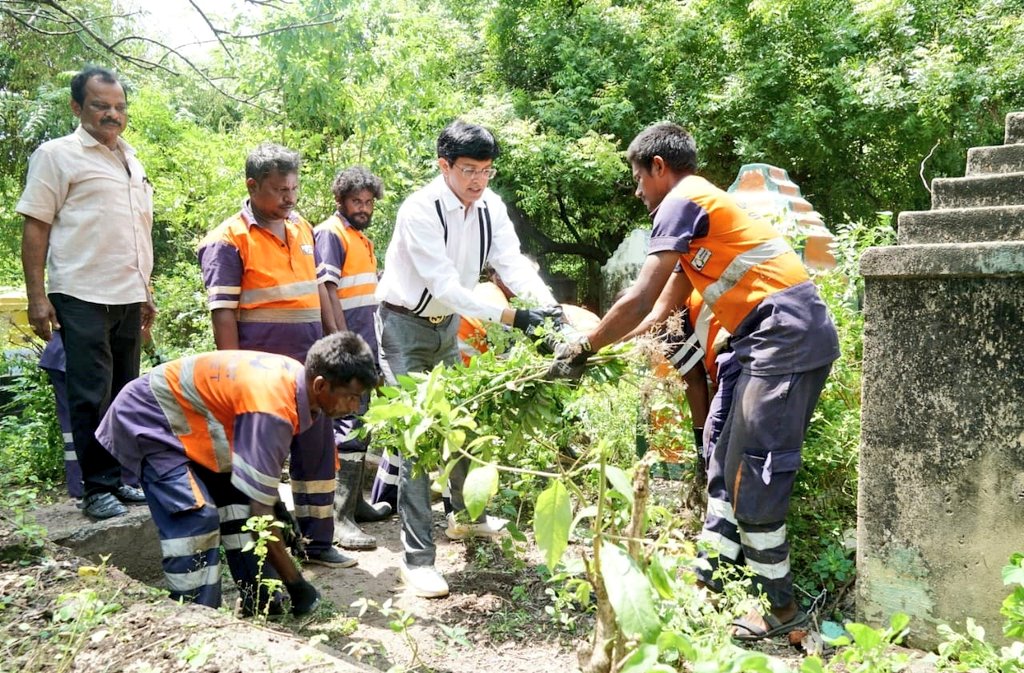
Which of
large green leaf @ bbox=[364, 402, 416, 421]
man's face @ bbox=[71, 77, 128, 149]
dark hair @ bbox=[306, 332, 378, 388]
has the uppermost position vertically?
man's face @ bbox=[71, 77, 128, 149]

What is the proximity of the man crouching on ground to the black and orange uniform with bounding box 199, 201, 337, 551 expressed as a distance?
1.48 ft

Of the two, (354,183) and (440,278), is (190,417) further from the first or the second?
(354,183)

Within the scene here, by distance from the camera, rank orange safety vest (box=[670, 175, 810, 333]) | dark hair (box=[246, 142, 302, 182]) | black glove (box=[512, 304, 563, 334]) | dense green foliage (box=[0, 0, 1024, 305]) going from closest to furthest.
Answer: orange safety vest (box=[670, 175, 810, 333]) → black glove (box=[512, 304, 563, 334]) → dark hair (box=[246, 142, 302, 182]) → dense green foliage (box=[0, 0, 1024, 305])

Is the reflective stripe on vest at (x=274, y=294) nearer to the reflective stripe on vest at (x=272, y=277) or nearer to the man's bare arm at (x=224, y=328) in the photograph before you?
the reflective stripe on vest at (x=272, y=277)

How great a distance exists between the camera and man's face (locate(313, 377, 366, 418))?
3.10m

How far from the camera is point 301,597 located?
329 centimetres

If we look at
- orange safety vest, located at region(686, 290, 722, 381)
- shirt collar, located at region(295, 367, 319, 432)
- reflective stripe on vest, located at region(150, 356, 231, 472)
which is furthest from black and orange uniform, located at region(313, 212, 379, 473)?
orange safety vest, located at region(686, 290, 722, 381)

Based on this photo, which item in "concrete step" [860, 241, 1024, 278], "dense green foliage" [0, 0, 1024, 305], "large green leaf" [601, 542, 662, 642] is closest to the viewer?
"large green leaf" [601, 542, 662, 642]

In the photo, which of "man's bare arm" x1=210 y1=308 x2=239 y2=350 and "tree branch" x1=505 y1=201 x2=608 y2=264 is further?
"tree branch" x1=505 y1=201 x2=608 y2=264

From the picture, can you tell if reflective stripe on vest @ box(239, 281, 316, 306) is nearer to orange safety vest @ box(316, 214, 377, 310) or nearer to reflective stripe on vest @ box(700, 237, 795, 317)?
orange safety vest @ box(316, 214, 377, 310)

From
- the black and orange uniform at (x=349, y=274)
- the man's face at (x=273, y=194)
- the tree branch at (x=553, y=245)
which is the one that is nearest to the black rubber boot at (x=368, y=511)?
the black and orange uniform at (x=349, y=274)

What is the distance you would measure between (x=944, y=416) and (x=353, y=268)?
3.35 m

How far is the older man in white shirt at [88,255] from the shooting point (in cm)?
380

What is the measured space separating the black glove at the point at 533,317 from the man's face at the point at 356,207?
1.99 m
